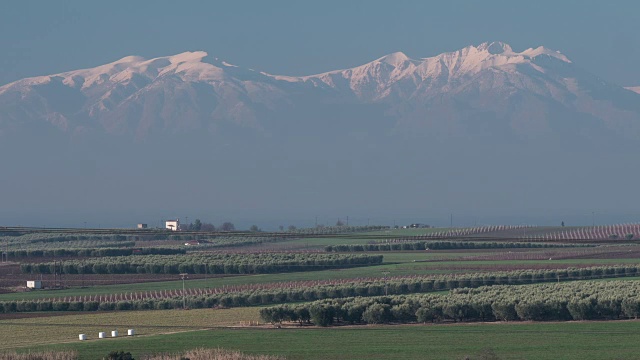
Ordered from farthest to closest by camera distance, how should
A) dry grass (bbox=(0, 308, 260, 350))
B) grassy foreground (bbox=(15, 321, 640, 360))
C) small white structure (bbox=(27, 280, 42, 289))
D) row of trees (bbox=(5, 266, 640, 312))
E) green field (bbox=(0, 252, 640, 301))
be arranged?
small white structure (bbox=(27, 280, 42, 289))
green field (bbox=(0, 252, 640, 301))
row of trees (bbox=(5, 266, 640, 312))
dry grass (bbox=(0, 308, 260, 350))
grassy foreground (bbox=(15, 321, 640, 360))

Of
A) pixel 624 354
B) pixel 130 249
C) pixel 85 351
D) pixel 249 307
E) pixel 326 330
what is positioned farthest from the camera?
pixel 130 249

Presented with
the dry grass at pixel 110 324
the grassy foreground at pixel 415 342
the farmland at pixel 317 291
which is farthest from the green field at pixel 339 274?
the grassy foreground at pixel 415 342

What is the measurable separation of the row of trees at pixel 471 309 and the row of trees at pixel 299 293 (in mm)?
5463

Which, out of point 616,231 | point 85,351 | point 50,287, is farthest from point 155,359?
point 616,231

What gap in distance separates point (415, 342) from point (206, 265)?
41928mm

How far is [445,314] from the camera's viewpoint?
5094 centimetres

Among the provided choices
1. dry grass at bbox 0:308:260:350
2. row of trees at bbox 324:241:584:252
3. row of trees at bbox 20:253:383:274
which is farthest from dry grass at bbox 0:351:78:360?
row of trees at bbox 324:241:584:252

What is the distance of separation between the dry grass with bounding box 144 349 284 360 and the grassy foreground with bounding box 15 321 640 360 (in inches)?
40.7

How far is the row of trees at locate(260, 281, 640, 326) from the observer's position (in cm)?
4978

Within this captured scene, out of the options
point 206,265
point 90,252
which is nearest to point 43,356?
point 206,265

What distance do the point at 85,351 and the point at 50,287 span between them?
31847 mm

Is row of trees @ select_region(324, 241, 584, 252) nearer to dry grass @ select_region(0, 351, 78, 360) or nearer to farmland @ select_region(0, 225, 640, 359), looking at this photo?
farmland @ select_region(0, 225, 640, 359)

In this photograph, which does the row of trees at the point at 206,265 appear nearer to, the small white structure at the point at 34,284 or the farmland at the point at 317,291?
the farmland at the point at 317,291

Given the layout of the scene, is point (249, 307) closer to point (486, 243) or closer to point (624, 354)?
point (624, 354)
